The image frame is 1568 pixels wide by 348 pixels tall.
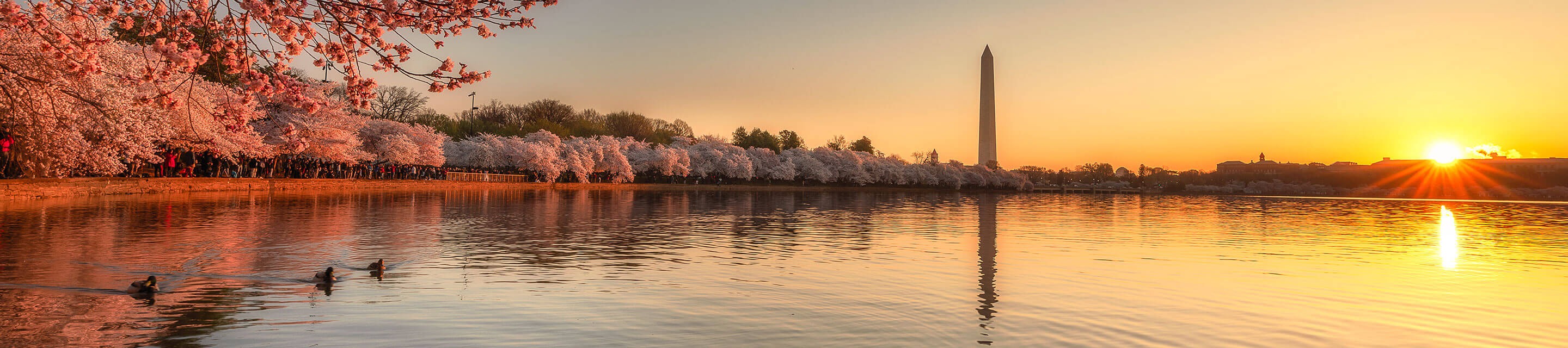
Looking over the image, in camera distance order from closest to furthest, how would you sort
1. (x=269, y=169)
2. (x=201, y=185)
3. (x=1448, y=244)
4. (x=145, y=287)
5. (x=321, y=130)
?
1. (x=145, y=287)
2. (x=1448, y=244)
3. (x=201, y=185)
4. (x=269, y=169)
5. (x=321, y=130)

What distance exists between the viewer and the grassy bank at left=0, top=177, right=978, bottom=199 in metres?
31.3

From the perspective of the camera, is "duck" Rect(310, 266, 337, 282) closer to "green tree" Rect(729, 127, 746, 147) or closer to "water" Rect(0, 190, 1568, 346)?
"water" Rect(0, 190, 1568, 346)

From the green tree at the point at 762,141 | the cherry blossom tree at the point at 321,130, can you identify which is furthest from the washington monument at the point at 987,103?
the cherry blossom tree at the point at 321,130

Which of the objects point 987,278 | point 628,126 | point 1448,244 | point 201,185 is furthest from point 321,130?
point 628,126

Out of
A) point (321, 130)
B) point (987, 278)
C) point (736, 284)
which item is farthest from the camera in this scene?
point (321, 130)

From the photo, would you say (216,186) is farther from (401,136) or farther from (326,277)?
(326,277)

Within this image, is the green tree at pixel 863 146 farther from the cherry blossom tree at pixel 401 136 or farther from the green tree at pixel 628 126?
the cherry blossom tree at pixel 401 136

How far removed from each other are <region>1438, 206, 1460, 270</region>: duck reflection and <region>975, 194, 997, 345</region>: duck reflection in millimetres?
8633

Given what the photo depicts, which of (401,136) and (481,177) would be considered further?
(481,177)

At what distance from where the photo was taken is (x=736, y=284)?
1373 cm

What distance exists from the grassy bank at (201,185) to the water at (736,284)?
193 centimetres

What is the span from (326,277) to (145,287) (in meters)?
2.09

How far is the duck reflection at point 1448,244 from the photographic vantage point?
1977 centimetres

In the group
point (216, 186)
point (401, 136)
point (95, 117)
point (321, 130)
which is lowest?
point (216, 186)
